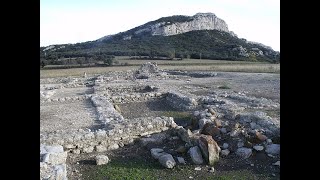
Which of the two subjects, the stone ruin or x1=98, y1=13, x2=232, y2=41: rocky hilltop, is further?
x1=98, y1=13, x2=232, y2=41: rocky hilltop

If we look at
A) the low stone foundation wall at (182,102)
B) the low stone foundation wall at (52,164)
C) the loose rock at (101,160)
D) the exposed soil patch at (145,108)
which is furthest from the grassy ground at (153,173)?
the low stone foundation wall at (182,102)

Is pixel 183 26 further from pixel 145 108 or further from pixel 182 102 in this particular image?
pixel 182 102

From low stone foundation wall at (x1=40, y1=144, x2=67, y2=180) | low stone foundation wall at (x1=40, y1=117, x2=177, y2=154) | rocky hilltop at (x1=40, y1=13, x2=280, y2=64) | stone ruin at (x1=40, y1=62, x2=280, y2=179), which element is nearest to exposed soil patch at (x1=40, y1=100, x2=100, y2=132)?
stone ruin at (x1=40, y1=62, x2=280, y2=179)

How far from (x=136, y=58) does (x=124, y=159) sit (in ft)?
164

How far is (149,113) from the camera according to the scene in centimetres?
1401

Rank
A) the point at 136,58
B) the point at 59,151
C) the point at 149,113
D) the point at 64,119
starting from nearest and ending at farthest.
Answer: the point at 59,151 < the point at 64,119 < the point at 149,113 < the point at 136,58

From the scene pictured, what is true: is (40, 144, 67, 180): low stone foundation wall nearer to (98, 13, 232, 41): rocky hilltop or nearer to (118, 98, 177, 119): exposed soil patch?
(118, 98, 177, 119): exposed soil patch

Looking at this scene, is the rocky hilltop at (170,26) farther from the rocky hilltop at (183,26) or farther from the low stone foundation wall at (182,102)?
the low stone foundation wall at (182,102)

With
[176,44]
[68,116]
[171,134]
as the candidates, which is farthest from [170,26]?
[171,134]
